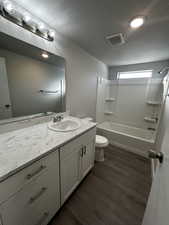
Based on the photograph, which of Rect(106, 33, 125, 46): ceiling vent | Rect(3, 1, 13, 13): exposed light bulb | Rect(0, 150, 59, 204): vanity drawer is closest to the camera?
Rect(0, 150, 59, 204): vanity drawer

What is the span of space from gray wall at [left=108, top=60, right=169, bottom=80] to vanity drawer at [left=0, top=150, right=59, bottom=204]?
3043 millimetres

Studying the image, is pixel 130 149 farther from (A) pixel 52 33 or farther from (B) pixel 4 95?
(A) pixel 52 33

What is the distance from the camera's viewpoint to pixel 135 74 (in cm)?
293

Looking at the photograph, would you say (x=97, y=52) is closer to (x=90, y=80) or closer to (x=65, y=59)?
(x=90, y=80)

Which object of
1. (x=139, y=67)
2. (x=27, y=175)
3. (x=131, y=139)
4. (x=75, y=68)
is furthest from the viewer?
(x=139, y=67)

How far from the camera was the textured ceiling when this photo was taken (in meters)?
0.97

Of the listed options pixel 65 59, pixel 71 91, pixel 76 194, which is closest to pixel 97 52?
pixel 65 59

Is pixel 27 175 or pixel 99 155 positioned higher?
pixel 27 175

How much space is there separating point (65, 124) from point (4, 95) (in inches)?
34.7

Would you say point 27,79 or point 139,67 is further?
point 139,67

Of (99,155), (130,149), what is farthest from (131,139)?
(99,155)

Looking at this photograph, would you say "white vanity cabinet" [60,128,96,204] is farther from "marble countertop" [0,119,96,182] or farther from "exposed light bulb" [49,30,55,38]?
"exposed light bulb" [49,30,55,38]


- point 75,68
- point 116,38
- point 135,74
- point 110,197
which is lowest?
point 110,197

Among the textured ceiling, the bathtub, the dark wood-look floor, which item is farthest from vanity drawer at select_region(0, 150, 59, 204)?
the bathtub
